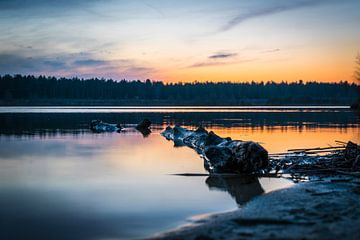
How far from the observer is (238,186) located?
1380 cm

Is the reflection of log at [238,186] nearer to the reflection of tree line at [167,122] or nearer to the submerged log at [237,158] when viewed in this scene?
the submerged log at [237,158]

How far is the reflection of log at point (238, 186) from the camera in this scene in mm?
12258

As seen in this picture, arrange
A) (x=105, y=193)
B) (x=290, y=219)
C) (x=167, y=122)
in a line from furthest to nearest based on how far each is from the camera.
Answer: (x=167, y=122)
(x=105, y=193)
(x=290, y=219)

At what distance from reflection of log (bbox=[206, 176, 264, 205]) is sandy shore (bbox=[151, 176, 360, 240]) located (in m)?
0.63

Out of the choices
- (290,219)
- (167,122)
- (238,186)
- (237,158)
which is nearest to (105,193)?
Result: (238,186)

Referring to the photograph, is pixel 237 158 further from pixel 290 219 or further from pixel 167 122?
pixel 167 122

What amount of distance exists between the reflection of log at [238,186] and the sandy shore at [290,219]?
63 centimetres

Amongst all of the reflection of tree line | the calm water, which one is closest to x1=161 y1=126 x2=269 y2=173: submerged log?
the calm water

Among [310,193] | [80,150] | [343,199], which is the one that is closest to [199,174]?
[310,193]

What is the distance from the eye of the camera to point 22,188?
13125mm

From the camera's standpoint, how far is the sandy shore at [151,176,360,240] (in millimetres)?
7641

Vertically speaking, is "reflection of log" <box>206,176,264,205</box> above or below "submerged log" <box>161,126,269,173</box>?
below

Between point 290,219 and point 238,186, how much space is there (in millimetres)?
5071

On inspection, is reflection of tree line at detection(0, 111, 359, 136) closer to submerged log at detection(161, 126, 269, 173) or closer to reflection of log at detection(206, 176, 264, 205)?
submerged log at detection(161, 126, 269, 173)
